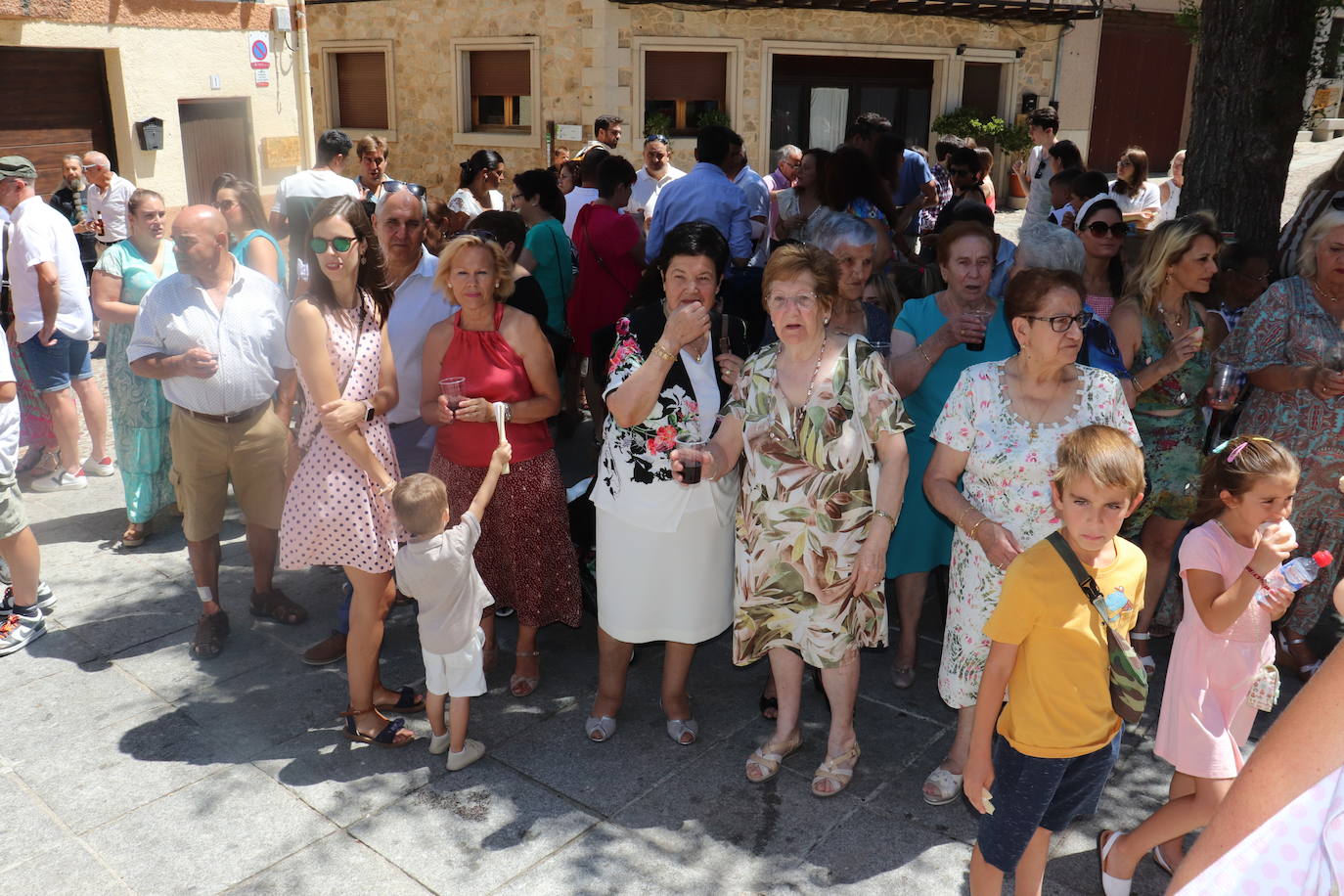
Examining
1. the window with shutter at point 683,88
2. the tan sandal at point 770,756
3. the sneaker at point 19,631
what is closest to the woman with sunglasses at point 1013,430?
the tan sandal at point 770,756

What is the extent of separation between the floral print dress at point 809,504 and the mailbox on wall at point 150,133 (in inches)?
429

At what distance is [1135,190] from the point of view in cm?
1034

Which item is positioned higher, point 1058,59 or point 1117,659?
point 1058,59

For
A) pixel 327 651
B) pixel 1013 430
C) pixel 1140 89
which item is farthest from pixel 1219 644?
pixel 1140 89

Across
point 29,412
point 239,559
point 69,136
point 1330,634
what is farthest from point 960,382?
point 69,136

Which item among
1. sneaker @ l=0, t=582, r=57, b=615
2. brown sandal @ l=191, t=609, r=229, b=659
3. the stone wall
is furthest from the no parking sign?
brown sandal @ l=191, t=609, r=229, b=659

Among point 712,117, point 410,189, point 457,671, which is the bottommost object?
point 457,671

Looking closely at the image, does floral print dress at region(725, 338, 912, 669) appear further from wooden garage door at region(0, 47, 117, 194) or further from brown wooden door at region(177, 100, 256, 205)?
brown wooden door at region(177, 100, 256, 205)

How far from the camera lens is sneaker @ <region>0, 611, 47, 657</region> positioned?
4.77 meters

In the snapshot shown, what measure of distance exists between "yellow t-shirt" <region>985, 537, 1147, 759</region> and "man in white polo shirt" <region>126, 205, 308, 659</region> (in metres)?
3.44

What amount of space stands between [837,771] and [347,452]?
2170mm

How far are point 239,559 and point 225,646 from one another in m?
1.10

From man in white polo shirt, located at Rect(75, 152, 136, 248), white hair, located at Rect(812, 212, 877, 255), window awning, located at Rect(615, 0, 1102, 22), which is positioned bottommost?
man in white polo shirt, located at Rect(75, 152, 136, 248)

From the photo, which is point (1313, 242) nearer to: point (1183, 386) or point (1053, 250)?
point (1183, 386)
